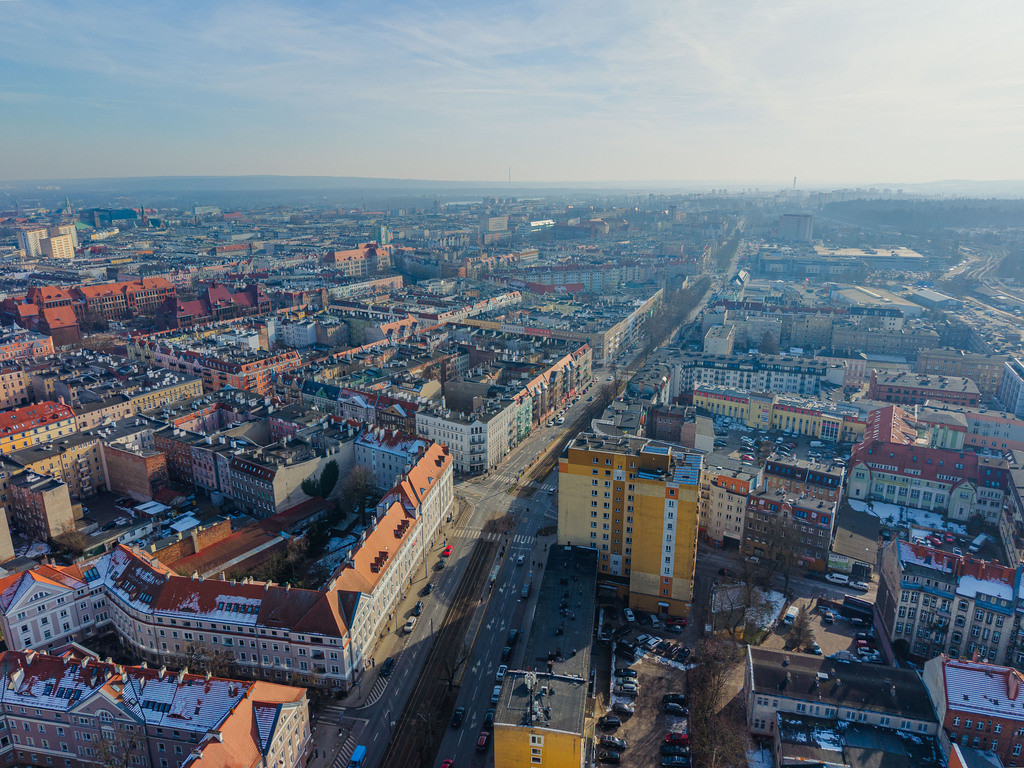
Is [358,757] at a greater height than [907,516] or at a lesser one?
lesser

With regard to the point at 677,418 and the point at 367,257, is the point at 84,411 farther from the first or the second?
the point at 367,257

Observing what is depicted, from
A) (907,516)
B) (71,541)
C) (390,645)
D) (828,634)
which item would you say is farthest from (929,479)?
(71,541)

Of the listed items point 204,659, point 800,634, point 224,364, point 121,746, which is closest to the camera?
point 121,746

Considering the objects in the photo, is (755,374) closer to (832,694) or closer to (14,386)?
(832,694)

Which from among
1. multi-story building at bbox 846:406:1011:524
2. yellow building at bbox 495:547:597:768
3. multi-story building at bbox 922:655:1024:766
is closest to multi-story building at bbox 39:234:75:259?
yellow building at bbox 495:547:597:768

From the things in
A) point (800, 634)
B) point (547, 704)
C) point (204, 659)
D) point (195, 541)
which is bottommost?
point (800, 634)

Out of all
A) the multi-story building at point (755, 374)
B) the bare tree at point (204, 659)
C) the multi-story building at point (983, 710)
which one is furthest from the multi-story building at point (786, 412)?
the bare tree at point (204, 659)
